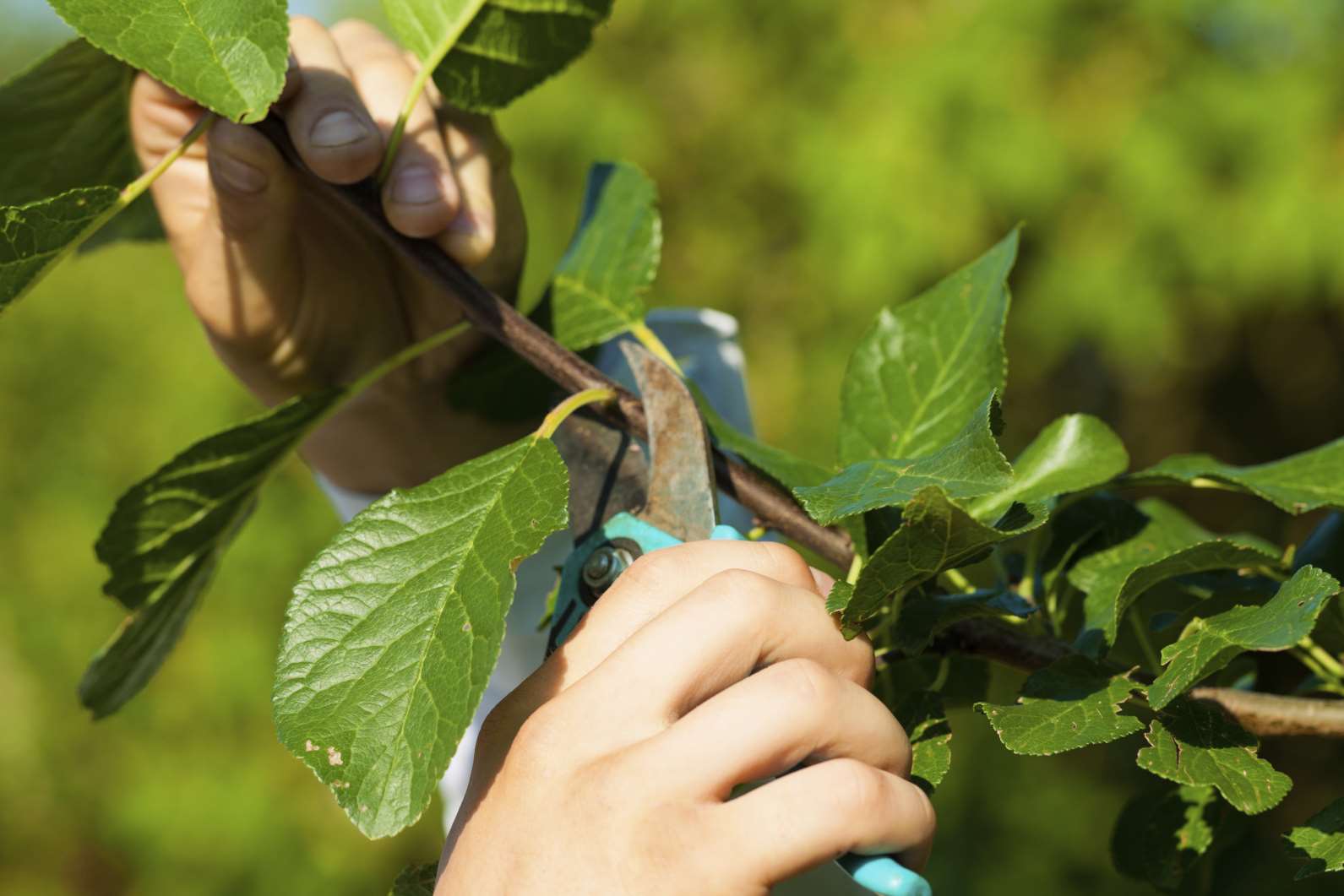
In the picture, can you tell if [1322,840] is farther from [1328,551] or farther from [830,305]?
[830,305]

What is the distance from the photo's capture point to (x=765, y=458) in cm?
84

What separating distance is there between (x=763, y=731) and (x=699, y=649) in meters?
0.05

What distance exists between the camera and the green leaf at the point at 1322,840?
62 cm

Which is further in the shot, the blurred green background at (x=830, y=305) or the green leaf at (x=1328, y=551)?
the blurred green background at (x=830, y=305)

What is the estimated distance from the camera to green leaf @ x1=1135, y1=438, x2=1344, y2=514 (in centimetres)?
73

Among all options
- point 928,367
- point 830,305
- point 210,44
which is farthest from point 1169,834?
point 830,305

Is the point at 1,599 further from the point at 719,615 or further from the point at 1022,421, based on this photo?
the point at 719,615

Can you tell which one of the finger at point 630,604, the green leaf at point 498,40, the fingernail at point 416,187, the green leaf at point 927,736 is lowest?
the green leaf at point 927,736

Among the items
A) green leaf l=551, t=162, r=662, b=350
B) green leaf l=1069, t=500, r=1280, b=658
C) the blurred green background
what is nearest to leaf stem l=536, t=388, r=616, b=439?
green leaf l=551, t=162, r=662, b=350

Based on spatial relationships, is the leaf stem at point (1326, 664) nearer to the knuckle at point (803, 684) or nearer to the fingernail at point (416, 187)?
the knuckle at point (803, 684)

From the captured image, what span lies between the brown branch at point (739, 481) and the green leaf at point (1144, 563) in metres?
0.03

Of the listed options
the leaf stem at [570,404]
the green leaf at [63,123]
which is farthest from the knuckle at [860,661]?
the green leaf at [63,123]

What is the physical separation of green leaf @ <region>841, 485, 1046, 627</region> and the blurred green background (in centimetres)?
173

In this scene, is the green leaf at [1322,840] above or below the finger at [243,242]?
below
